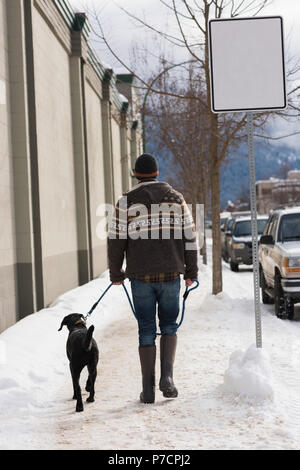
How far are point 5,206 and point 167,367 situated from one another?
217 inches

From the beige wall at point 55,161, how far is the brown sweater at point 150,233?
6831 millimetres

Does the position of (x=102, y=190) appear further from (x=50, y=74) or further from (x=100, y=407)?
(x=100, y=407)

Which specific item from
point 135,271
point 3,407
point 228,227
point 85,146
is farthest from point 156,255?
point 228,227

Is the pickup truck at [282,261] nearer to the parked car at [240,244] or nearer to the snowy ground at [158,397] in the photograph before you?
the snowy ground at [158,397]

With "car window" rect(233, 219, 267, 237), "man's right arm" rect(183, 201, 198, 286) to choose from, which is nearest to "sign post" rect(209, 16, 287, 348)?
"man's right arm" rect(183, 201, 198, 286)

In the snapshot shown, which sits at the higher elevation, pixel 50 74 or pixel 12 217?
pixel 50 74

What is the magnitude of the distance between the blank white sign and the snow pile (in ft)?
7.42

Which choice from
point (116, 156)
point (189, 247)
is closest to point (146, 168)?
point (189, 247)

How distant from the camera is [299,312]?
11.9 meters

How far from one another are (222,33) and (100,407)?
357 cm

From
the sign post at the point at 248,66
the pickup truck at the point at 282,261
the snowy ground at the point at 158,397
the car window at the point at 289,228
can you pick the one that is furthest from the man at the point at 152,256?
the car window at the point at 289,228

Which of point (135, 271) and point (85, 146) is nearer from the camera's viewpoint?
point (135, 271)

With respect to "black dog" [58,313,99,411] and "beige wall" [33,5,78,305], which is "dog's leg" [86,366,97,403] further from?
"beige wall" [33,5,78,305]

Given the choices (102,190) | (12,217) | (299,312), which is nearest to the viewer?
(12,217)
